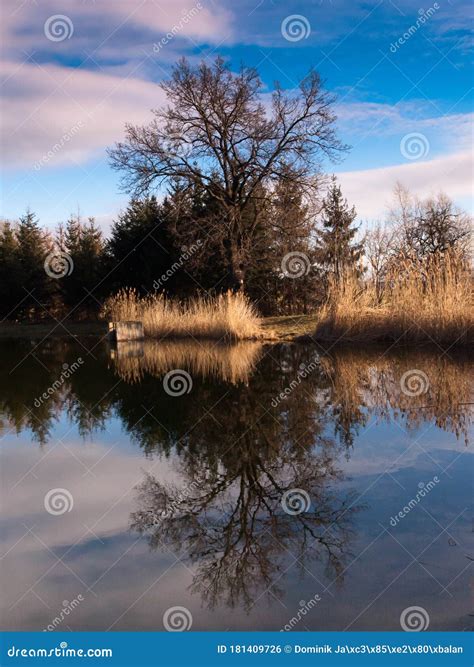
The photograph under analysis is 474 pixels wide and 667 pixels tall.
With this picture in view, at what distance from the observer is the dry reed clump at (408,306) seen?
1155 centimetres

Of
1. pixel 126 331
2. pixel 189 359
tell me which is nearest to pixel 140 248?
pixel 126 331

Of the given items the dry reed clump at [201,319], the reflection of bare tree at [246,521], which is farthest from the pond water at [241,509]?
the dry reed clump at [201,319]

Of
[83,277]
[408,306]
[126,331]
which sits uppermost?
[83,277]

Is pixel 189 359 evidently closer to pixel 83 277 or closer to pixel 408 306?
pixel 408 306

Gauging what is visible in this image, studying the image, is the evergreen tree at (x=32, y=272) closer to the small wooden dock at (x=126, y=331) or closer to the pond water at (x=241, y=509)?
the small wooden dock at (x=126, y=331)

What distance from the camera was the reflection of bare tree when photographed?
9.53 feet

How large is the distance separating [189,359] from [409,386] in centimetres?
518

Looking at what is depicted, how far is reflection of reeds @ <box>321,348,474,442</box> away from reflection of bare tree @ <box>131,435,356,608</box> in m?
1.67

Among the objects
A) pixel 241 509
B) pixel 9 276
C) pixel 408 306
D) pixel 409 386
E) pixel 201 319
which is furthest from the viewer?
pixel 9 276

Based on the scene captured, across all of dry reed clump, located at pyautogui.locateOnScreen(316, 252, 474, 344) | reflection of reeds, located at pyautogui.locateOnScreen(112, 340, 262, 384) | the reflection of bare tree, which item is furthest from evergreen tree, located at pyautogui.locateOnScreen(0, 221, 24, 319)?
the reflection of bare tree

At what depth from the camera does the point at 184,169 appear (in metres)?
23.4

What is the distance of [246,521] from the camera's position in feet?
11.4

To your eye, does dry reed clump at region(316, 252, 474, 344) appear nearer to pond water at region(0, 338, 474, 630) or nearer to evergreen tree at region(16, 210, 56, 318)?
pond water at region(0, 338, 474, 630)

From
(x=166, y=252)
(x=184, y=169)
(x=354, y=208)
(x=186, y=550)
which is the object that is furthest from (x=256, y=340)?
(x=354, y=208)
